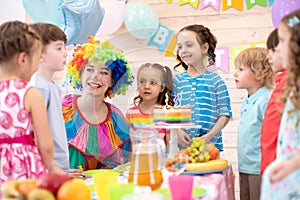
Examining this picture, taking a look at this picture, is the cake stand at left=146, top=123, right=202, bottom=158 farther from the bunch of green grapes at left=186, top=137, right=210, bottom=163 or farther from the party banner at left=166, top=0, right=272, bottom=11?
the party banner at left=166, top=0, right=272, bottom=11

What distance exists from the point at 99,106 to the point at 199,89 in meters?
0.42

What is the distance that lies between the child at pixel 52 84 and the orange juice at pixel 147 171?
0.49m

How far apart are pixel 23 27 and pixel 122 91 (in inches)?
21.1

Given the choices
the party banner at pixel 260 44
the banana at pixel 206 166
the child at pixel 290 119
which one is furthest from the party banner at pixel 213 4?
the child at pixel 290 119

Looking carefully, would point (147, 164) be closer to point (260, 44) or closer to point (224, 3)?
point (260, 44)

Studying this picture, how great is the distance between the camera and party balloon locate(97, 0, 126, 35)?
3.26m

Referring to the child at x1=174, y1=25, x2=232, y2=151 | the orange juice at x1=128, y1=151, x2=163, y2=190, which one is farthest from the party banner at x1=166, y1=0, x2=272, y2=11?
the orange juice at x1=128, y1=151, x2=163, y2=190

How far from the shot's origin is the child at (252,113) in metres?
2.12

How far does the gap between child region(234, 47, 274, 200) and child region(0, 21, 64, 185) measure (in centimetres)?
103

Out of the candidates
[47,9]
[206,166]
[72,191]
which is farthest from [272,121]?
[47,9]

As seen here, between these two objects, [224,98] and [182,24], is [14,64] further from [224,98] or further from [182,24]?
[182,24]

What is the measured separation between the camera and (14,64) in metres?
1.43

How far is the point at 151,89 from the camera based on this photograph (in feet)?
5.89

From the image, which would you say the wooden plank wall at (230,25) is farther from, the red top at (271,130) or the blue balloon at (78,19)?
the red top at (271,130)
